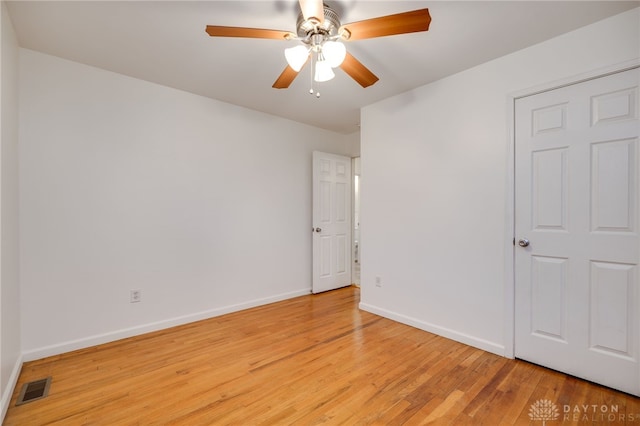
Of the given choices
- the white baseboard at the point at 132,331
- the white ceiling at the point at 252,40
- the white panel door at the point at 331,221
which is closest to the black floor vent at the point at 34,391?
the white baseboard at the point at 132,331

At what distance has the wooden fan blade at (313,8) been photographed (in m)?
1.48

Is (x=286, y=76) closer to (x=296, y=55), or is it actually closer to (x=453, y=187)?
(x=296, y=55)

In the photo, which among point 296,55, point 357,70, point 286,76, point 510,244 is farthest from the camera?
point 510,244

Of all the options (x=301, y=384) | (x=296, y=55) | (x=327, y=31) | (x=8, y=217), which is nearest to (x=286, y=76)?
(x=296, y=55)

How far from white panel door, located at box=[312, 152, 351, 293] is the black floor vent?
279 centimetres

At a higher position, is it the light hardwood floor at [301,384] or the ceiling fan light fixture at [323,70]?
the ceiling fan light fixture at [323,70]

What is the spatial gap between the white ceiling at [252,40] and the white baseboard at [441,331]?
2.39m

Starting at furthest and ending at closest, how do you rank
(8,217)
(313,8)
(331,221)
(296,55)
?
(331,221) → (8,217) → (296,55) → (313,8)

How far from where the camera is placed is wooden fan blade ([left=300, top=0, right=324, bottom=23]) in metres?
1.48

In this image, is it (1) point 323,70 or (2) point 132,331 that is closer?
(1) point 323,70

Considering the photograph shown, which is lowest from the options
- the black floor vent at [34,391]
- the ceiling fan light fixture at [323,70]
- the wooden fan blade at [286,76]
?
the black floor vent at [34,391]

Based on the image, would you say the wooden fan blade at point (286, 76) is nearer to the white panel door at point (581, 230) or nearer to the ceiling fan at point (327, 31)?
the ceiling fan at point (327, 31)

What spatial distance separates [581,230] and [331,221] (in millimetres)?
2815

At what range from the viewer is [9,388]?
1817 millimetres
